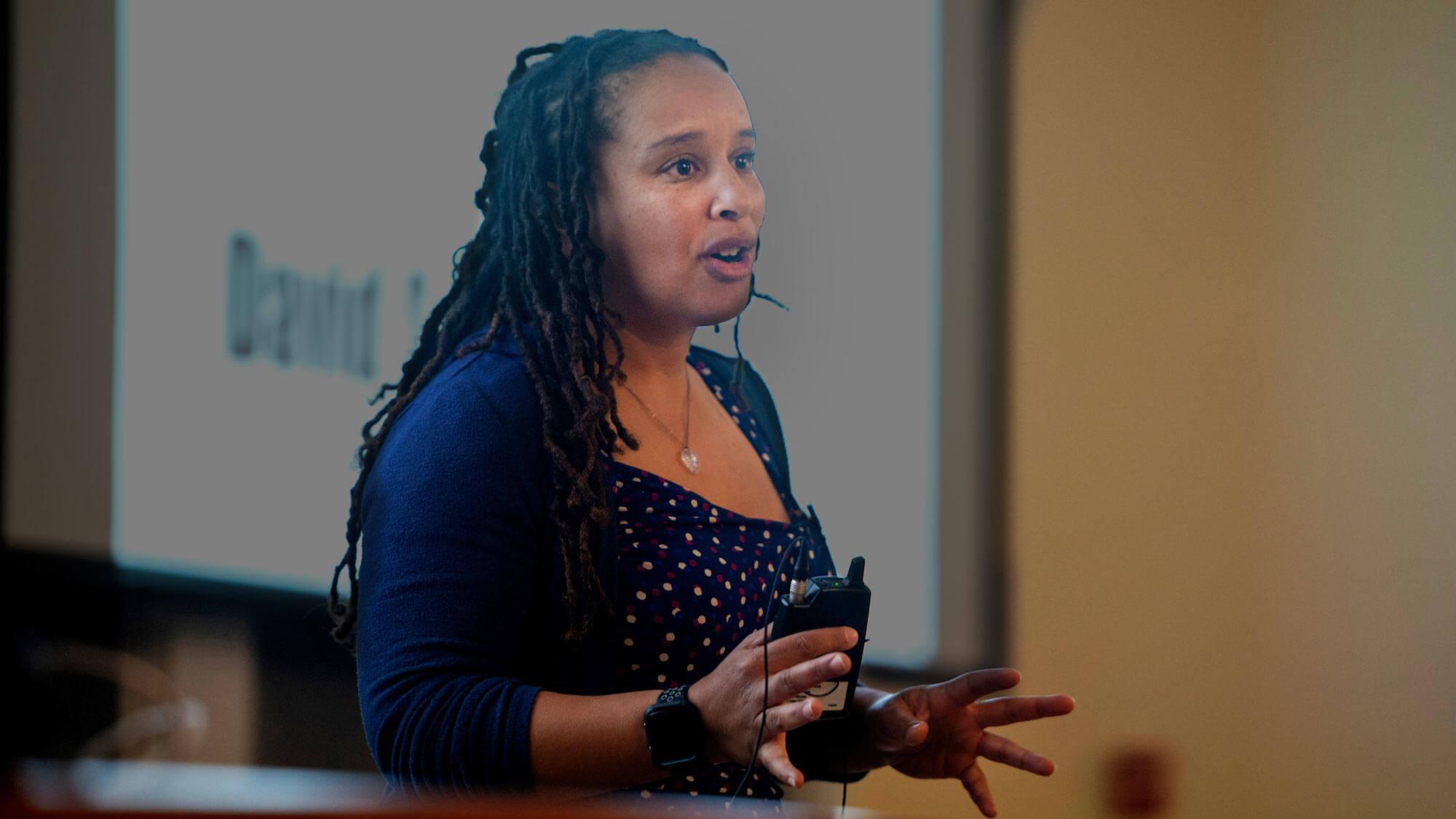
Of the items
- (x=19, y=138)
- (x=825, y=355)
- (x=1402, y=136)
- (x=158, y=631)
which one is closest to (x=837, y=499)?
(x=825, y=355)

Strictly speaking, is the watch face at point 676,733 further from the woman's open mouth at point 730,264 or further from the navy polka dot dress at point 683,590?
the woman's open mouth at point 730,264

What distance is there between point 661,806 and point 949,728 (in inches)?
14.1

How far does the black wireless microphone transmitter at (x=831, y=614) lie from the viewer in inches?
47.7

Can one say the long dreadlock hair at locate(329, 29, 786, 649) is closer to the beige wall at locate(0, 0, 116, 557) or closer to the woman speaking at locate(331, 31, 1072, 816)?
the woman speaking at locate(331, 31, 1072, 816)

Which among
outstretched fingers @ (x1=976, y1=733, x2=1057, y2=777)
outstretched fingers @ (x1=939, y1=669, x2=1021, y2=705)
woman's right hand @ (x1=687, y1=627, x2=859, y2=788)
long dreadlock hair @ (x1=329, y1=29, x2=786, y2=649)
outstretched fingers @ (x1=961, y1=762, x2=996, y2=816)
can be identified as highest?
long dreadlock hair @ (x1=329, y1=29, x2=786, y2=649)

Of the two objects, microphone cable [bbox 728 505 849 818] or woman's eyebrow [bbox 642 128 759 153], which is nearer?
microphone cable [bbox 728 505 849 818]

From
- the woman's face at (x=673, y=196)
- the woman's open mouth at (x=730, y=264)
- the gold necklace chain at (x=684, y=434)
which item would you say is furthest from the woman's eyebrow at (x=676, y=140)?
the gold necklace chain at (x=684, y=434)

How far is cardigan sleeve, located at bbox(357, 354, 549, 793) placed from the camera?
115 centimetres

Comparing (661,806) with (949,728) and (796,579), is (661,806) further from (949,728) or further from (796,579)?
(949,728)

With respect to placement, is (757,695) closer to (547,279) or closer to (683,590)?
(683,590)

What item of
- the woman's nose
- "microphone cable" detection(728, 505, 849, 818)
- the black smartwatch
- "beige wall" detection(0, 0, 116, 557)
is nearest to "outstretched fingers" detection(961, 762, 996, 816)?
"microphone cable" detection(728, 505, 849, 818)

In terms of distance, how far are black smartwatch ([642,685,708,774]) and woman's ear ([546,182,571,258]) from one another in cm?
46

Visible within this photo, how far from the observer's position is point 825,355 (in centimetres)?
166

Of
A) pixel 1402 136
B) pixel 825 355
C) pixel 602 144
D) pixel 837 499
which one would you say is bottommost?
pixel 837 499
